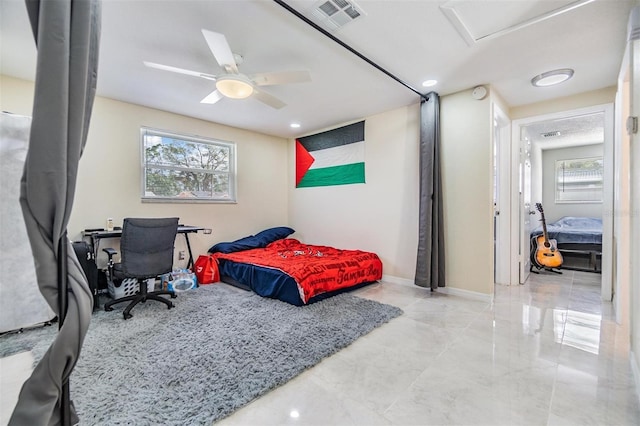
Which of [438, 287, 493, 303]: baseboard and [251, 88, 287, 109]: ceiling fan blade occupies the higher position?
[251, 88, 287, 109]: ceiling fan blade

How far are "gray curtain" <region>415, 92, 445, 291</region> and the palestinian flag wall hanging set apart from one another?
44.0 inches

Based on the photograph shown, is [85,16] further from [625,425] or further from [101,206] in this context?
[101,206]

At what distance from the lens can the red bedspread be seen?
301cm

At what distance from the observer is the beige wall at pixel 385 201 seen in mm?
3785

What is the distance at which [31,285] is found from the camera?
2.28 m

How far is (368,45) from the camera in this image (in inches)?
94.3

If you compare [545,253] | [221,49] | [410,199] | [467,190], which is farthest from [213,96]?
[545,253]

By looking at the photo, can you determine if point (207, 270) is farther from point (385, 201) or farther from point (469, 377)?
point (469, 377)

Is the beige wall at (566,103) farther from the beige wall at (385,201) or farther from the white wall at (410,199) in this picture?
the beige wall at (385,201)

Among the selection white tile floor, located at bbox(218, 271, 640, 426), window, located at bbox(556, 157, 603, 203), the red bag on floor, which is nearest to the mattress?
window, located at bbox(556, 157, 603, 203)

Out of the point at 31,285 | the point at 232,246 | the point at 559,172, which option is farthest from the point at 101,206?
the point at 559,172

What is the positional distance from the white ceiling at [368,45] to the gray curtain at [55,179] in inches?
57.3

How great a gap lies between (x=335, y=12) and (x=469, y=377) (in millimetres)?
2573

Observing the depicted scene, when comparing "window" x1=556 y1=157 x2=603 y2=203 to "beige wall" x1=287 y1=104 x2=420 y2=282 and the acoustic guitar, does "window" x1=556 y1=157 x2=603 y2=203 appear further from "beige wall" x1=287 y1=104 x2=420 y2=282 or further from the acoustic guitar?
"beige wall" x1=287 y1=104 x2=420 y2=282
